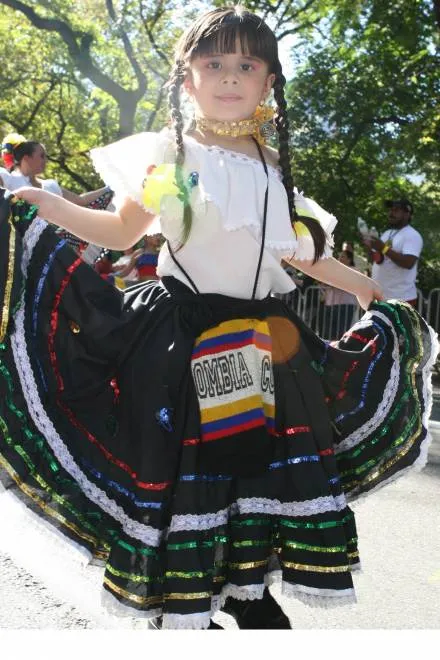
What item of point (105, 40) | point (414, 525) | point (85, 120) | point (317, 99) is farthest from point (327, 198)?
point (414, 525)

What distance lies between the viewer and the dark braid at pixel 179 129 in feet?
7.52

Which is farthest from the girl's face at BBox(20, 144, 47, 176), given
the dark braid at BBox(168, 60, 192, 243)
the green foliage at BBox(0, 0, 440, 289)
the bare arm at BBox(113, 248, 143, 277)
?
the green foliage at BBox(0, 0, 440, 289)

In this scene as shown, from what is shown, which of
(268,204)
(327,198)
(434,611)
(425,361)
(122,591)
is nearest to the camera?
(122,591)

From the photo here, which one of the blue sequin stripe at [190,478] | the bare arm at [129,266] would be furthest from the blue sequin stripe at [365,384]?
the bare arm at [129,266]

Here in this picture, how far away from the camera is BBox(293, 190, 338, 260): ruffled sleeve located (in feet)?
8.33

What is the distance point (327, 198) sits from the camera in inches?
697

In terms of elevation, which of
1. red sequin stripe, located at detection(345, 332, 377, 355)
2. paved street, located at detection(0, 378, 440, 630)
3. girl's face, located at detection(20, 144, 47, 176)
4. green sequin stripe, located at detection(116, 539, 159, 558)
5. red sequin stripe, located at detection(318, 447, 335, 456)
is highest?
girl's face, located at detection(20, 144, 47, 176)

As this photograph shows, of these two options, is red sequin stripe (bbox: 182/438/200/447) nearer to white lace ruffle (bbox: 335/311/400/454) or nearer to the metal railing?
white lace ruffle (bbox: 335/311/400/454)

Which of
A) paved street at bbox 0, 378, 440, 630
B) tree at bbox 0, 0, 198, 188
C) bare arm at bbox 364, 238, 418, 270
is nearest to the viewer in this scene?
paved street at bbox 0, 378, 440, 630

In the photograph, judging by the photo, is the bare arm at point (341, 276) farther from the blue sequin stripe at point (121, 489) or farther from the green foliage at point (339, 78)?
the green foliage at point (339, 78)

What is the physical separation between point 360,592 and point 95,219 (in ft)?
5.75

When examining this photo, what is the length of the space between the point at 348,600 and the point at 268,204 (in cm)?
109

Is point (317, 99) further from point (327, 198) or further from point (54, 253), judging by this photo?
point (54, 253)

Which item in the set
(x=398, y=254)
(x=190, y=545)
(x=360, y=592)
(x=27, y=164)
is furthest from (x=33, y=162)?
(x=190, y=545)
